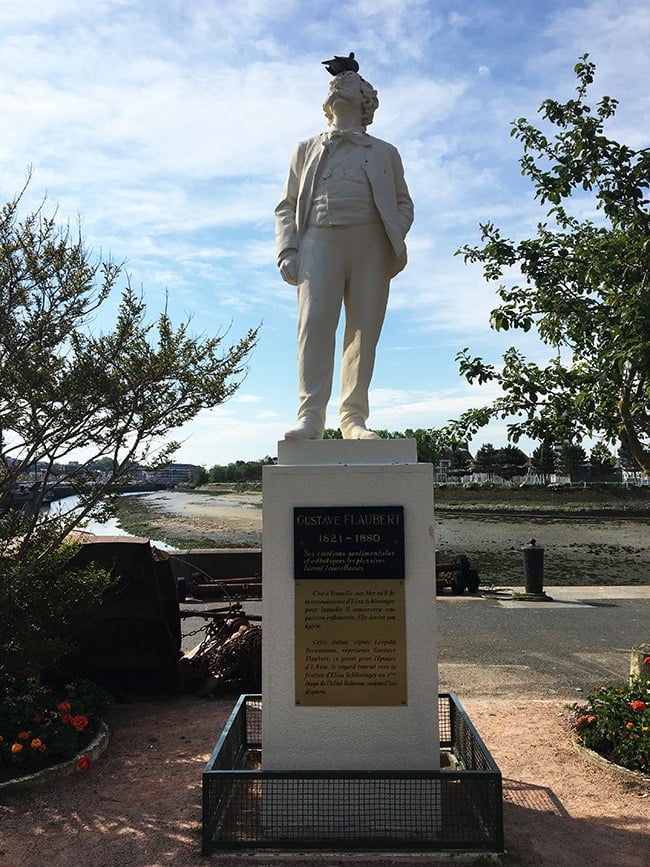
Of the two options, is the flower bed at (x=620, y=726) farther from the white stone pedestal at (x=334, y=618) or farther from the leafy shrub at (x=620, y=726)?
the white stone pedestal at (x=334, y=618)

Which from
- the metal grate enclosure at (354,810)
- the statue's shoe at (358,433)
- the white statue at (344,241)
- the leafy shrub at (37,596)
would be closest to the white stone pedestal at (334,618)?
the metal grate enclosure at (354,810)

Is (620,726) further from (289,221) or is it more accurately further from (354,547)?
(289,221)

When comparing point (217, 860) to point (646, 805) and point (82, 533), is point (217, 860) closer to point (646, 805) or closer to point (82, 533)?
point (646, 805)

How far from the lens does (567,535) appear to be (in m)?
29.1

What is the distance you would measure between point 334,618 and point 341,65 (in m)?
3.59

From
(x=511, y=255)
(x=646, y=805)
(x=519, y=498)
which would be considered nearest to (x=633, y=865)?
(x=646, y=805)

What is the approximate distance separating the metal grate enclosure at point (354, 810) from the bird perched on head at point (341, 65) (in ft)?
14.1

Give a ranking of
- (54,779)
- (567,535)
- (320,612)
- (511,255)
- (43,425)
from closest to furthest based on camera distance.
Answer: (320,612)
(54,779)
(43,425)
(511,255)
(567,535)

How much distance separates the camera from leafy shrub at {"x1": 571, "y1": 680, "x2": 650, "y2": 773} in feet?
15.1

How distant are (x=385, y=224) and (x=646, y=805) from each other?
3.75 m

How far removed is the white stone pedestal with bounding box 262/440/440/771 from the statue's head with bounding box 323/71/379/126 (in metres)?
2.48

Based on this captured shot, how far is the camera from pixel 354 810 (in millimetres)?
3799

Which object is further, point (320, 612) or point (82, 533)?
point (82, 533)

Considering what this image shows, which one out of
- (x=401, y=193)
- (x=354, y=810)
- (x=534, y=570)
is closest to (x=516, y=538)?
(x=534, y=570)
